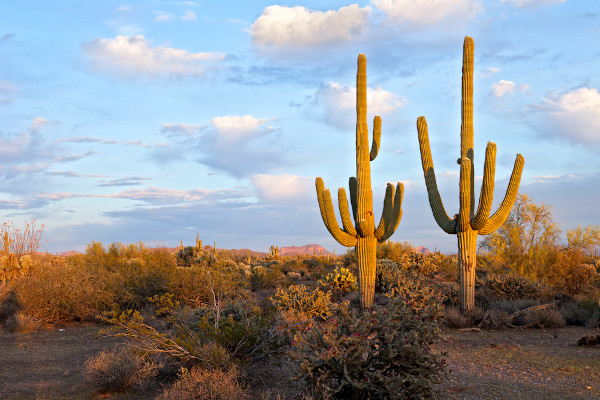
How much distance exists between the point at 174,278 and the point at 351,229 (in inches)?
217

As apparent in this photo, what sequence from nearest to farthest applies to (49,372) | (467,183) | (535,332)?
1. (49,372)
2. (535,332)
3. (467,183)

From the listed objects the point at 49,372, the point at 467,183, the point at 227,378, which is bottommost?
the point at 49,372

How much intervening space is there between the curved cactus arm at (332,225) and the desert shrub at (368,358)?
323 inches

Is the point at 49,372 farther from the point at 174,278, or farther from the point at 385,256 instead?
the point at 385,256

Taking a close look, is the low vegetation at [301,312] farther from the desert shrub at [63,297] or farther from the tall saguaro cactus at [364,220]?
the tall saguaro cactus at [364,220]

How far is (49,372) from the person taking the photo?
9062 millimetres

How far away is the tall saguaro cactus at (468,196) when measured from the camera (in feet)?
45.5

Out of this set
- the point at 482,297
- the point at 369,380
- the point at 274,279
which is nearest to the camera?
the point at 369,380

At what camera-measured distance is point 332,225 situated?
1450 centimetres

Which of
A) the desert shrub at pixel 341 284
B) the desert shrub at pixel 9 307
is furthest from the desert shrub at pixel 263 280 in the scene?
the desert shrub at pixel 9 307

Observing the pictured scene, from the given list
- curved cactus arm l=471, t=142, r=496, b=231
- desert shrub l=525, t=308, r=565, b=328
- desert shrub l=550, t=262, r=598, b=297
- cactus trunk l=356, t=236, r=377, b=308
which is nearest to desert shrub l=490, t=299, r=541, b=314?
desert shrub l=525, t=308, r=565, b=328

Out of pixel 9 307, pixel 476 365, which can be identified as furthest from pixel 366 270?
pixel 9 307

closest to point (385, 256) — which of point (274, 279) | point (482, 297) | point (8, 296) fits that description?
point (274, 279)

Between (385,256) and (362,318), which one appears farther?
(385,256)
